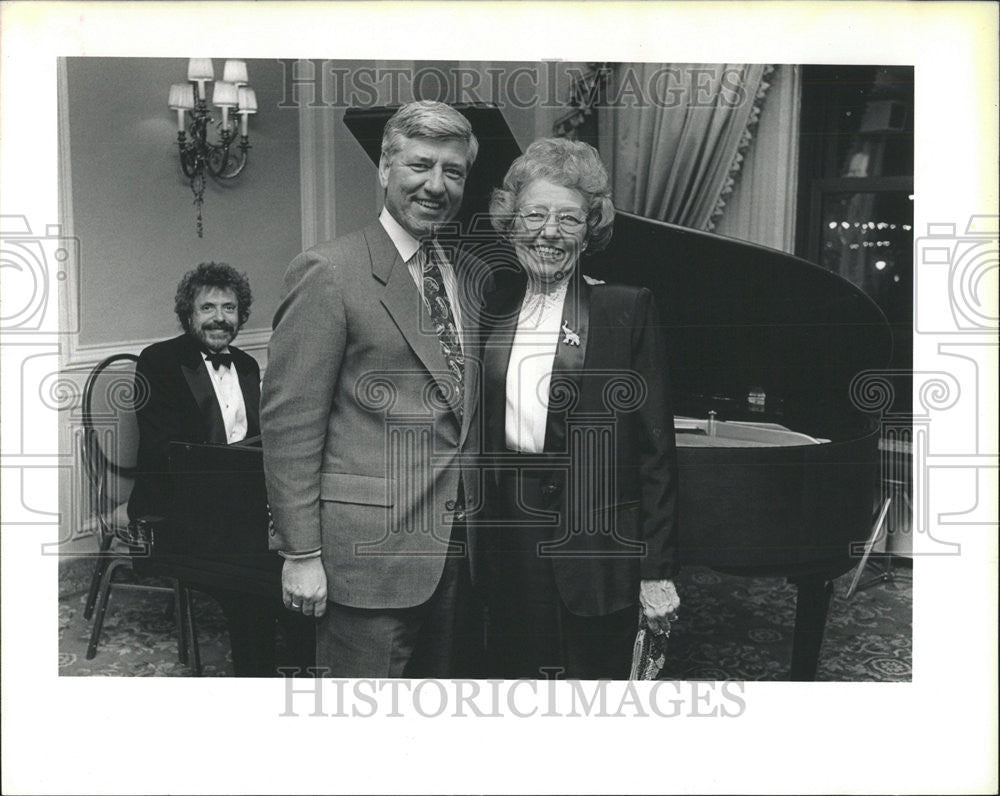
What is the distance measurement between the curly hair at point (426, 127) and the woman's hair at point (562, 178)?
0.47ft

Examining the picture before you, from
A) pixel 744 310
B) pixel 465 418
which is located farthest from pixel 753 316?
pixel 465 418

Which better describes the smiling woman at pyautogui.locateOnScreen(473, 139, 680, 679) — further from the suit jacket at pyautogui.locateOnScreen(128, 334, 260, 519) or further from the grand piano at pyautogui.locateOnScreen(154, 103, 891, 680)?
the suit jacket at pyautogui.locateOnScreen(128, 334, 260, 519)

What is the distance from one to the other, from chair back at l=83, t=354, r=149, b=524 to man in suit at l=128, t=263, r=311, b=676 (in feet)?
0.08

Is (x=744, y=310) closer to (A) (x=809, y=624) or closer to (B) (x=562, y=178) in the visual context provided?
(B) (x=562, y=178)

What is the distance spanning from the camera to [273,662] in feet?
10.8

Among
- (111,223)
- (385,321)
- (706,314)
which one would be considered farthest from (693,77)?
(111,223)

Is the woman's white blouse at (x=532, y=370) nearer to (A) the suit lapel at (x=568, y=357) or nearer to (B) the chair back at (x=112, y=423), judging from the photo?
(A) the suit lapel at (x=568, y=357)

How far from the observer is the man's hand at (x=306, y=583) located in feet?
9.62

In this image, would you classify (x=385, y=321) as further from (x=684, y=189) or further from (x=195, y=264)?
(x=684, y=189)

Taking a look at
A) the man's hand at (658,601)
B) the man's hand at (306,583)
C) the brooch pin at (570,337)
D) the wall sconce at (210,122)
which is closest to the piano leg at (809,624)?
the man's hand at (658,601)

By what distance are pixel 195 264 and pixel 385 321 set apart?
755mm

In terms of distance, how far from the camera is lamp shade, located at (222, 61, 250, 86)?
314 cm

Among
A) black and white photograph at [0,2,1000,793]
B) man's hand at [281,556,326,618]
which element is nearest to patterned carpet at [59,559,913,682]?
black and white photograph at [0,2,1000,793]

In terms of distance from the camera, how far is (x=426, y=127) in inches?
116
